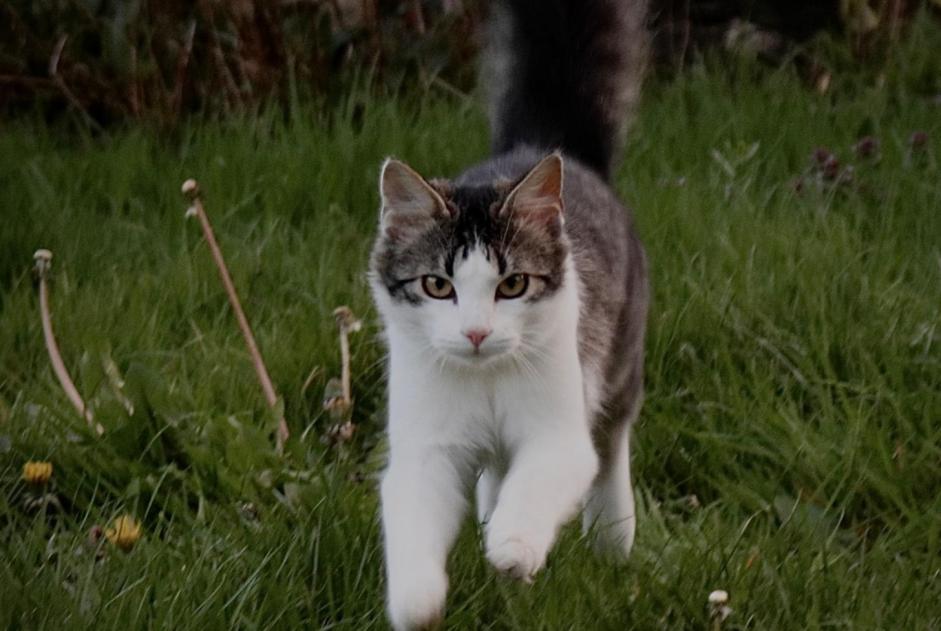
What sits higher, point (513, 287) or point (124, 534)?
point (513, 287)

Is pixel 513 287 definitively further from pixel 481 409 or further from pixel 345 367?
pixel 345 367

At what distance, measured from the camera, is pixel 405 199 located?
9.27 ft

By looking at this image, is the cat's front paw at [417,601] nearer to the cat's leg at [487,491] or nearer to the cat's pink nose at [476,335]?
the cat's pink nose at [476,335]

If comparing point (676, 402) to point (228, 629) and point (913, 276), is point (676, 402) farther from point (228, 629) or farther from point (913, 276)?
point (228, 629)

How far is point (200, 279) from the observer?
4023mm

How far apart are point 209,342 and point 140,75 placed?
2.04 metres

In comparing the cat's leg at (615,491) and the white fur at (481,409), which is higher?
the white fur at (481,409)

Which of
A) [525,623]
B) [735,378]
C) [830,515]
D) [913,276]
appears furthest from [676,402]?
[525,623]

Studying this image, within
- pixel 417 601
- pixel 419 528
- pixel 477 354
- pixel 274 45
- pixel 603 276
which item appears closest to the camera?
pixel 417 601

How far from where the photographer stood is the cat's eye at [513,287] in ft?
9.02

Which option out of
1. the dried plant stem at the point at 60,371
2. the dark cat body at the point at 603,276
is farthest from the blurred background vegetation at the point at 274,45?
the dark cat body at the point at 603,276

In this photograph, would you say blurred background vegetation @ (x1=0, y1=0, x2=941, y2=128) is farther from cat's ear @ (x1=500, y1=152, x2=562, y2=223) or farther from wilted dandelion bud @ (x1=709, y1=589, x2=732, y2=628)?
wilted dandelion bud @ (x1=709, y1=589, x2=732, y2=628)

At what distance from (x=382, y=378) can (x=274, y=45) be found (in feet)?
7.95

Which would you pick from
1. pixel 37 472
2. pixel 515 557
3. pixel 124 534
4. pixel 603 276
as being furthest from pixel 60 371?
pixel 515 557
